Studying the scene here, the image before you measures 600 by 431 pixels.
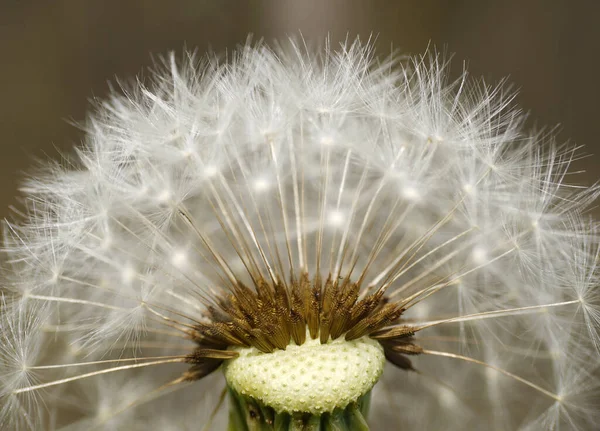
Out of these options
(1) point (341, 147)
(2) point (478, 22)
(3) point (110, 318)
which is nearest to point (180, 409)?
(3) point (110, 318)

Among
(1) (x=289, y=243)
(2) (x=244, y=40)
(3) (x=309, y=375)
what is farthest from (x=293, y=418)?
(2) (x=244, y=40)

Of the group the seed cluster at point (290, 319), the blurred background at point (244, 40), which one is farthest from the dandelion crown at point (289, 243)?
the blurred background at point (244, 40)

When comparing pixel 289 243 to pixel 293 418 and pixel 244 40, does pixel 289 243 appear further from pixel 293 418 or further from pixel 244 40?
pixel 244 40

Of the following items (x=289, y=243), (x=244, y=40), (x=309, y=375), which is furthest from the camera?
(x=244, y=40)

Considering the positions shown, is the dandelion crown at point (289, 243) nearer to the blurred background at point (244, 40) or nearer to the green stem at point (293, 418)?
the green stem at point (293, 418)

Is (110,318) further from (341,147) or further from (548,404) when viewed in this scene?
(548,404)

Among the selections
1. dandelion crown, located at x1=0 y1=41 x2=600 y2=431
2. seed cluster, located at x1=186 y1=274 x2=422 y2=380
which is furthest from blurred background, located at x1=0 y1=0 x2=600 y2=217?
seed cluster, located at x1=186 y1=274 x2=422 y2=380
